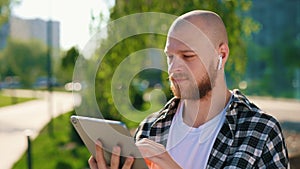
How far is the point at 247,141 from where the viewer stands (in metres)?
1.85

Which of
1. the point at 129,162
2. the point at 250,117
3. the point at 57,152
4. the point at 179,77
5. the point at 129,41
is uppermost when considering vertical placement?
the point at 129,41

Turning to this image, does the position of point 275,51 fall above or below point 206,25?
below

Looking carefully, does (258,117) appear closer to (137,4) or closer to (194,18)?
(194,18)

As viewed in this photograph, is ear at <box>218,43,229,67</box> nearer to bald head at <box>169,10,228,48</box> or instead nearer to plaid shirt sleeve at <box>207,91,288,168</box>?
bald head at <box>169,10,228,48</box>

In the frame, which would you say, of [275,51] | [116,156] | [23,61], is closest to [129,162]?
[116,156]

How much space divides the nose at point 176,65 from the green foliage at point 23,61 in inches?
1290

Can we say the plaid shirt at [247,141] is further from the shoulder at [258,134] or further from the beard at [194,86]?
the beard at [194,86]

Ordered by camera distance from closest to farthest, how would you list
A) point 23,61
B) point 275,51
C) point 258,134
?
point 258,134 < point 23,61 < point 275,51

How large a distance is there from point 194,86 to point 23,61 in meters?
34.8

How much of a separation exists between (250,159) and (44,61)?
1458 inches

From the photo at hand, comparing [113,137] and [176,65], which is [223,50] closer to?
[176,65]

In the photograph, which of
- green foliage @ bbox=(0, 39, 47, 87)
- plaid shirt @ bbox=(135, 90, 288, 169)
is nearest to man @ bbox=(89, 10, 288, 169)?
plaid shirt @ bbox=(135, 90, 288, 169)

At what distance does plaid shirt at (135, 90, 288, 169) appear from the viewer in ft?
5.95

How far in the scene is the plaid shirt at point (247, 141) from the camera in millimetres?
1814
